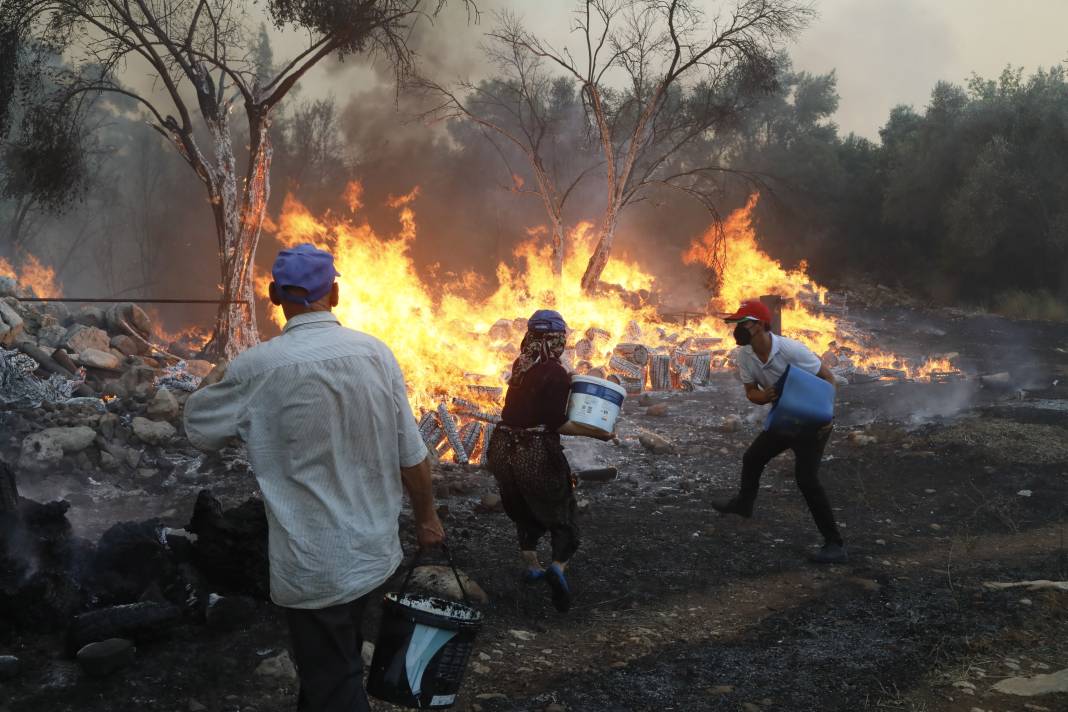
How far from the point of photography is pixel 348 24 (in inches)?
458

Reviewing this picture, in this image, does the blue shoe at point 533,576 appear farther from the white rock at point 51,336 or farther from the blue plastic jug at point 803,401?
the white rock at point 51,336

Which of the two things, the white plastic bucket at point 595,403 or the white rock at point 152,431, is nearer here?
the white plastic bucket at point 595,403

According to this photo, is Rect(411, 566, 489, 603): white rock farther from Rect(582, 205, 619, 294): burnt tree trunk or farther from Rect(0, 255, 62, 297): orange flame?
Rect(0, 255, 62, 297): orange flame

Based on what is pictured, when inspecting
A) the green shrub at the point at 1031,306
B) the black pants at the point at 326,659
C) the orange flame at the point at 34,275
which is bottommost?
the black pants at the point at 326,659

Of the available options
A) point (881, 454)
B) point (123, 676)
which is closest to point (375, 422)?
point (123, 676)

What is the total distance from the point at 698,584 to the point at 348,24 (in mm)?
9853

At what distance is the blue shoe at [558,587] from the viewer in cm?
449

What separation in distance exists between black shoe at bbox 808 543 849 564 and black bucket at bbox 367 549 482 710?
3.44m

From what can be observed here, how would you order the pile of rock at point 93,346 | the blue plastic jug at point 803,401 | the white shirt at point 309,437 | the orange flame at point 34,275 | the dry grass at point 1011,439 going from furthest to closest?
the orange flame at point 34,275 → the pile of rock at point 93,346 → the dry grass at point 1011,439 → the blue plastic jug at point 803,401 → the white shirt at point 309,437

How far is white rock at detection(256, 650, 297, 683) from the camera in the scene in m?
3.59

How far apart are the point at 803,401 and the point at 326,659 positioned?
362 centimetres

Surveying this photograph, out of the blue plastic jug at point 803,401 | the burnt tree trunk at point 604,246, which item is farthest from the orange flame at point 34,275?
the blue plastic jug at point 803,401

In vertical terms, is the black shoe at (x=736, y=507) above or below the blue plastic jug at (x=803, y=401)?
below

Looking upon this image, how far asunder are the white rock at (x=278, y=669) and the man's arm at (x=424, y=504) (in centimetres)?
143
